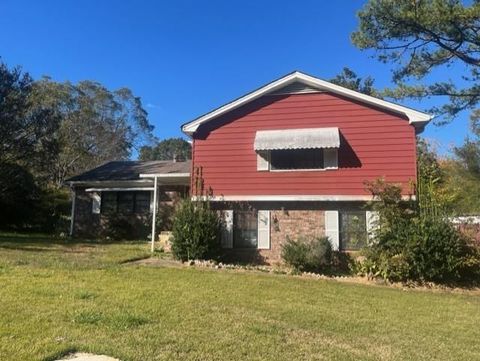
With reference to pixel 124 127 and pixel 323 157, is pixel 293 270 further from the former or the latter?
pixel 124 127

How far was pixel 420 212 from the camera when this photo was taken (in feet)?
47.2

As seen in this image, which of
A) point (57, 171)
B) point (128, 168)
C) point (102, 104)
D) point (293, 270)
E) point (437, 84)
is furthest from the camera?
point (102, 104)

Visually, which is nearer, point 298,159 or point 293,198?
point 293,198

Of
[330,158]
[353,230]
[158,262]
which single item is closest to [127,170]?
A: [158,262]

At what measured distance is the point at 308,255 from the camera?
14156 mm

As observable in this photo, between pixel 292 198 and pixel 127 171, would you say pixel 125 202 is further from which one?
pixel 292 198

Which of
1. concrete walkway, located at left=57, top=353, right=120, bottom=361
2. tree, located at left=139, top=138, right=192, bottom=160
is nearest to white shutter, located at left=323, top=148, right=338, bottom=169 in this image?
concrete walkway, located at left=57, top=353, right=120, bottom=361

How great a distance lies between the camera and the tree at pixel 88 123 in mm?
44812

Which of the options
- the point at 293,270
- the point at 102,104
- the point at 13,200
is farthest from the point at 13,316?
the point at 102,104

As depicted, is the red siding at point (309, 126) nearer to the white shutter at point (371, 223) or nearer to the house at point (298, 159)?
the house at point (298, 159)

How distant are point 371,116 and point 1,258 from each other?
12.0 meters

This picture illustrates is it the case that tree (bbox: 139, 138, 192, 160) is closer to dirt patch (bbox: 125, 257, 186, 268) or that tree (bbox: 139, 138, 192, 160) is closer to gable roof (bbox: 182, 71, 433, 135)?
gable roof (bbox: 182, 71, 433, 135)

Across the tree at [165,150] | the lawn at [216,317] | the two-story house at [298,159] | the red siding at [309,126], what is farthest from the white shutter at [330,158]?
the tree at [165,150]

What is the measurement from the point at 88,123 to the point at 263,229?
36856 mm
